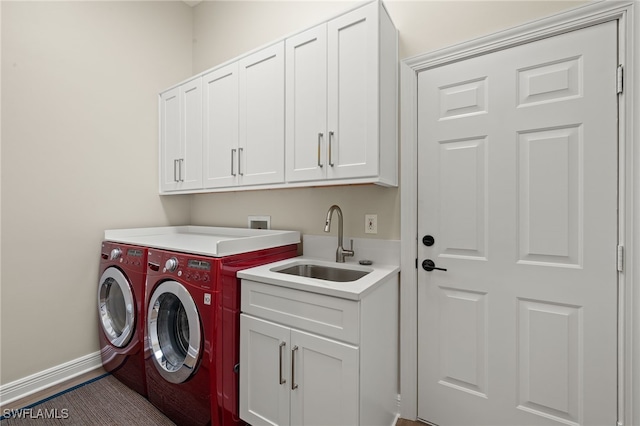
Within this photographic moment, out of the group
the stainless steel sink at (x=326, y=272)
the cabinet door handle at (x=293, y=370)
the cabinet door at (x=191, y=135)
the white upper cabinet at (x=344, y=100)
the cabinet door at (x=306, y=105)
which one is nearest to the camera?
the cabinet door handle at (x=293, y=370)

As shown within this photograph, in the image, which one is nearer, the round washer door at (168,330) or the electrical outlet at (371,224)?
the round washer door at (168,330)

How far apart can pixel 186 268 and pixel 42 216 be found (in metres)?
1.26

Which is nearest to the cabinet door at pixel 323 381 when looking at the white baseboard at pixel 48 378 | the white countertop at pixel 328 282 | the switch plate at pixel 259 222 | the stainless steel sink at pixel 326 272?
the white countertop at pixel 328 282

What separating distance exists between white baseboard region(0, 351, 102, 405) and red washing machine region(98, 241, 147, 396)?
0.09 metres

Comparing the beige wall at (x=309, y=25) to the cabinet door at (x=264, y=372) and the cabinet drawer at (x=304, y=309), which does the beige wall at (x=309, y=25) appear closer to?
the cabinet drawer at (x=304, y=309)

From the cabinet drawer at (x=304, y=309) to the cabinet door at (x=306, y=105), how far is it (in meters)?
0.67

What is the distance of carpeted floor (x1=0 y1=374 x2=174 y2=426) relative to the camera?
1.73 metres

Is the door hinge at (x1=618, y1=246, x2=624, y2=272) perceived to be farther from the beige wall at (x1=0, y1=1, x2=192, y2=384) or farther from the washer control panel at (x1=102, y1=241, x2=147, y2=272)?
the beige wall at (x1=0, y1=1, x2=192, y2=384)

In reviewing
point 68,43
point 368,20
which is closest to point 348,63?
point 368,20

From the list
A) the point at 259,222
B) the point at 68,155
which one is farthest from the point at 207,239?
the point at 68,155

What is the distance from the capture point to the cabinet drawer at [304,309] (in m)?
1.25

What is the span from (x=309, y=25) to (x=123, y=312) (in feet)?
7.92

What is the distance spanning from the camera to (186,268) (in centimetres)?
165

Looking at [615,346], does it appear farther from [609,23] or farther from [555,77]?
[609,23]
